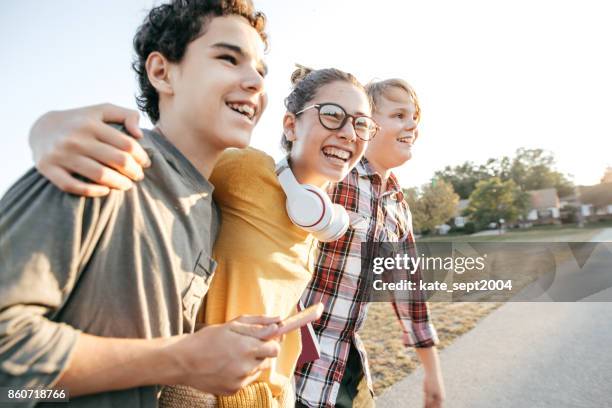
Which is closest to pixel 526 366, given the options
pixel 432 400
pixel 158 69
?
pixel 432 400

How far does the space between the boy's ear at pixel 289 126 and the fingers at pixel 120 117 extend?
97 centimetres

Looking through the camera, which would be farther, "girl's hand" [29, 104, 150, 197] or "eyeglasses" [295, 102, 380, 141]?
"eyeglasses" [295, 102, 380, 141]

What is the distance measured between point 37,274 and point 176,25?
1075 mm

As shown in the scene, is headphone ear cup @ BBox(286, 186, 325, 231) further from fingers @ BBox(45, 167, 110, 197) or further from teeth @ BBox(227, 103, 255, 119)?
fingers @ BBox(45, 167, 110, 197)

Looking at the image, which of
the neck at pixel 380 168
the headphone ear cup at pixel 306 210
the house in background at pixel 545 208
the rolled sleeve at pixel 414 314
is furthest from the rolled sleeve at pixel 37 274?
the house in background at pixel 545 208

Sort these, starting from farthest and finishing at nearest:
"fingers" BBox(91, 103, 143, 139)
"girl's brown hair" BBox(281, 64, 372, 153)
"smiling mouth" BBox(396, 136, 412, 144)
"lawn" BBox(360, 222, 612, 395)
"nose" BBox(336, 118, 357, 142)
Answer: "lawn" BBox(360, 222, 612, 395) < "smiling mouth" BBox(396, 136, 412, 144) < "girl's brown hair" BBox(281, 64, 372, 153) < "nose" BBox(336, 118, 357, 142) < "fingers" BBox(91, 103, 143, 139)

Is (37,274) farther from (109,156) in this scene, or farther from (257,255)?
(257,255)

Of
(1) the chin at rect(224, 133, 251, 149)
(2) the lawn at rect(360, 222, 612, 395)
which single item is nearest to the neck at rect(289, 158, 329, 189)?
(1) the chin at rect(224, 133, 251, 149)

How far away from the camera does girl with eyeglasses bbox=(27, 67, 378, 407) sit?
4.77 feet

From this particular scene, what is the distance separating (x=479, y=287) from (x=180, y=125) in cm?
896

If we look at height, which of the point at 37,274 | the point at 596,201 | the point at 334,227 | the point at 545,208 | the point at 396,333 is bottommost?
the point at 396,333

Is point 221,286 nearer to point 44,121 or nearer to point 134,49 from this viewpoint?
point 44,121

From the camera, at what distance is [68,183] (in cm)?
96

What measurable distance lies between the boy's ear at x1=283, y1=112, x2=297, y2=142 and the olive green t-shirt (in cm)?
79
